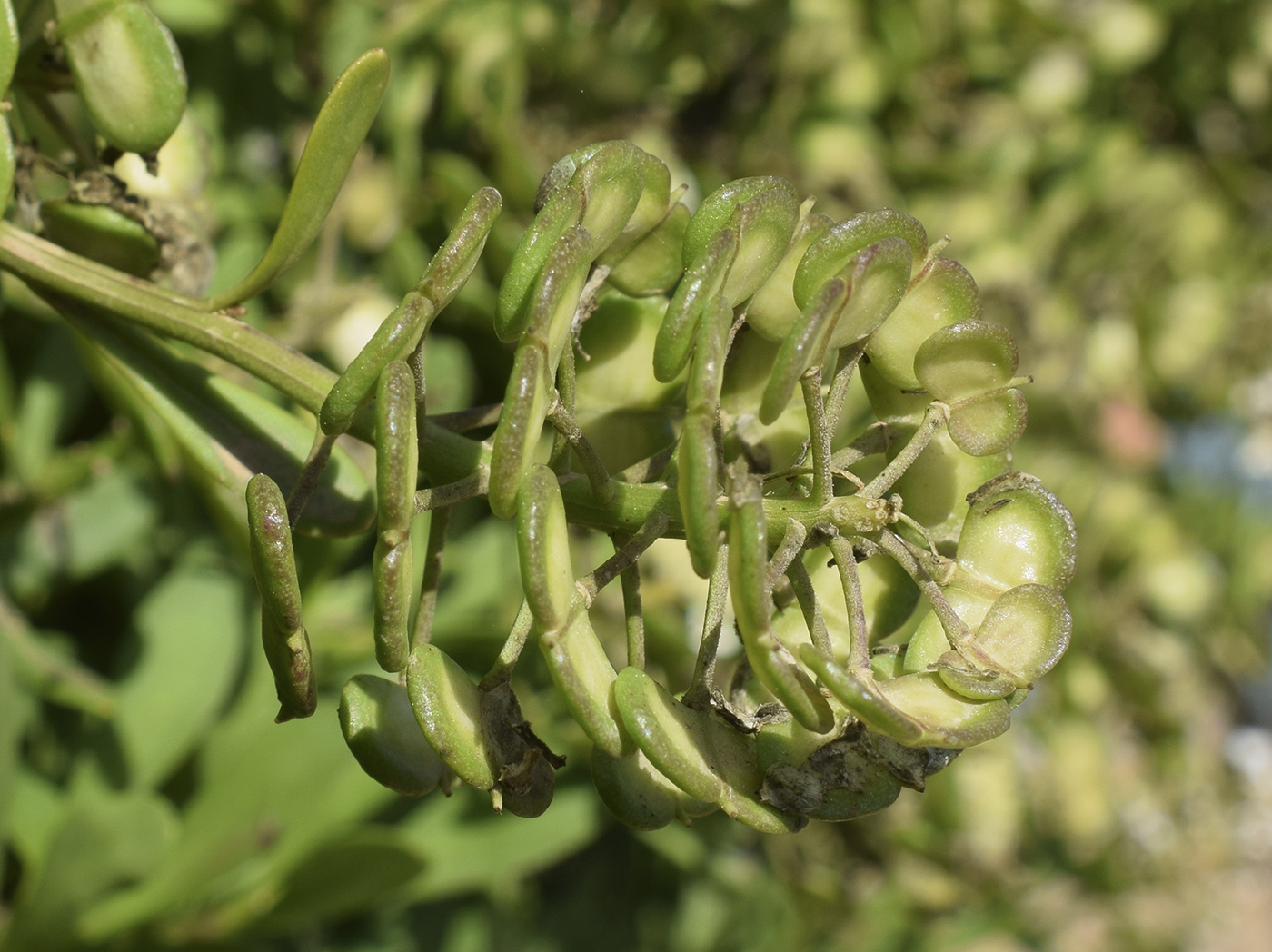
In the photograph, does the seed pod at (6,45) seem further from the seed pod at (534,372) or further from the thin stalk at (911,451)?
the thin stalk at (911,451)

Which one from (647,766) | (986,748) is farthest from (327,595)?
(986,748)

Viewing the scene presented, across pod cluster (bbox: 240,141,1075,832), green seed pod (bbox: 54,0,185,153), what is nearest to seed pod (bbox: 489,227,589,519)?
pod cluster (bbox: 240,141,1075,832)

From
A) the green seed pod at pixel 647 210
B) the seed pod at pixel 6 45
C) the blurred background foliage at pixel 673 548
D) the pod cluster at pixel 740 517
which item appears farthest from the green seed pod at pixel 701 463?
the blurred background foliage at pixel 673 548

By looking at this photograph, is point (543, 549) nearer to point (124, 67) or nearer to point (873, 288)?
point (873, 288)

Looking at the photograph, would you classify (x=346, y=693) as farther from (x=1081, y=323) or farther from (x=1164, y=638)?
(x=1164, y=638)

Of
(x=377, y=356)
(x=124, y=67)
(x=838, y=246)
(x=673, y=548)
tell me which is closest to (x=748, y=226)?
(x=838, y=246)
